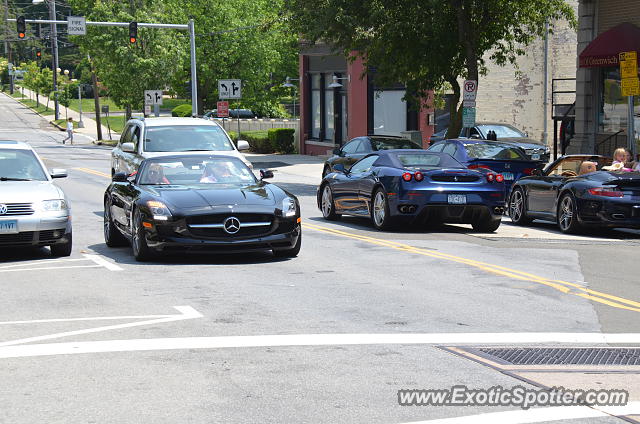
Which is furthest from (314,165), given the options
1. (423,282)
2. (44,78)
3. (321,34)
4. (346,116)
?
(44,78)

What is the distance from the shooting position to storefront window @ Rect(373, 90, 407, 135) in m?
41.5

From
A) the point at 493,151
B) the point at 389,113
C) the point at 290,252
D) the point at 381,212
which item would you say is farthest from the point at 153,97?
the point at 290,252

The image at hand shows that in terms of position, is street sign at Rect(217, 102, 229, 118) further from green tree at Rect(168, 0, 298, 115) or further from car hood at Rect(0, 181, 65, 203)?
car hood at Rect(0, 181, 65, 203)

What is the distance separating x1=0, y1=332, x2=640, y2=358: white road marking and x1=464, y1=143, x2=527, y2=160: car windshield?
1343 cm

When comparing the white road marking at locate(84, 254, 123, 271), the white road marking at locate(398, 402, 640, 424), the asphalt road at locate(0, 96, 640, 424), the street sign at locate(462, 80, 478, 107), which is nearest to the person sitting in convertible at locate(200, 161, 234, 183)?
the asphalt road at locate(0, 96, 640, 424)

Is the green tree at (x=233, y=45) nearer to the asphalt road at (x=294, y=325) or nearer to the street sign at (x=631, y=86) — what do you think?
the street sign at (x=631, y=86)

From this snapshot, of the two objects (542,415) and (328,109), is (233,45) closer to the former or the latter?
(328,109)

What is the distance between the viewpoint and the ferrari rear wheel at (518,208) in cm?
1922

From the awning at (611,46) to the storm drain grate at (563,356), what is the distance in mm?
20305

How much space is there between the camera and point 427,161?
17953 mm

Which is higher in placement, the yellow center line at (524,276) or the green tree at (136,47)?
the green tree at (136,47)

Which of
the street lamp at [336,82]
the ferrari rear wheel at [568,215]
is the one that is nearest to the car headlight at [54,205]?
the ferrari rear wheel at [568,215]

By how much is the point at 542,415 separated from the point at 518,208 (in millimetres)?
13899

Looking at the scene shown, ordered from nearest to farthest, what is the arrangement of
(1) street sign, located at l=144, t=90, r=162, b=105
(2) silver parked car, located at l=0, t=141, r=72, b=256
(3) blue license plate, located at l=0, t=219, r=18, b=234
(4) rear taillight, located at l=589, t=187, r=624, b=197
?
(3) blue license plate, located at l=0, t=219, r=18, b=234 → (2) silver parked car, located at l=0, t=141, r=72, b=256 → (4) rear taillight, located at l=589, t=187, r=624, b=197 → (1) street sign, located at l=144, t=90, r=162, b=105
